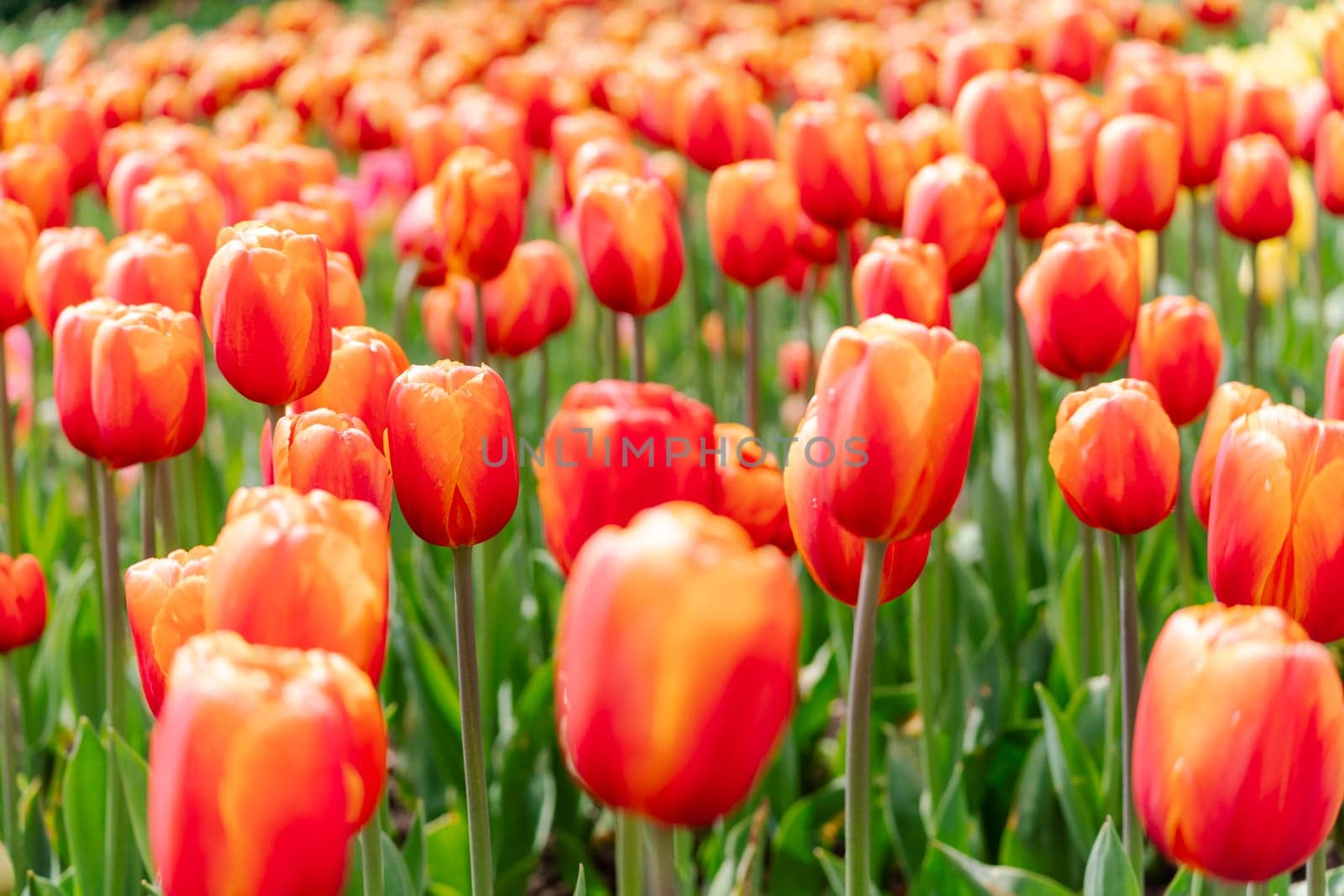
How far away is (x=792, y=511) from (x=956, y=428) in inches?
6.9

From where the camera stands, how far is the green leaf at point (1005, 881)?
145 cm

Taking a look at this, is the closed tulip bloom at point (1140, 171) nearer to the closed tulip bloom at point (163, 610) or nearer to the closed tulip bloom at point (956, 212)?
the closed tulip bloom at point (956, 212)

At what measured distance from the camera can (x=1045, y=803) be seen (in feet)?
6.19

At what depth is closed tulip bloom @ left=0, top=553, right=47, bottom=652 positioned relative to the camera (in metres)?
1.60

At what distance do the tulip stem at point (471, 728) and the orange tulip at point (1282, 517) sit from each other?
568 mm

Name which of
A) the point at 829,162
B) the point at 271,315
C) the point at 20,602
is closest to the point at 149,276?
the point at 20,602

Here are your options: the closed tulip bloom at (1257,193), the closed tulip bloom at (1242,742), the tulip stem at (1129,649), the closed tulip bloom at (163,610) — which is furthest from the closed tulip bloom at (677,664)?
the closed tulip bloom at (1257,193)

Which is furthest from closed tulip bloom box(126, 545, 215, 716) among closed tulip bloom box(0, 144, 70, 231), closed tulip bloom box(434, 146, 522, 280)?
closed tulip bloom box(0, 144, 70, 231)

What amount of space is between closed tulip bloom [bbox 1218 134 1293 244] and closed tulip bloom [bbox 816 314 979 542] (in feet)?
4.66

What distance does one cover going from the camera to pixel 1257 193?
2.22 m

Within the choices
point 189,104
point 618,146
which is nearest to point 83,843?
point 618,146

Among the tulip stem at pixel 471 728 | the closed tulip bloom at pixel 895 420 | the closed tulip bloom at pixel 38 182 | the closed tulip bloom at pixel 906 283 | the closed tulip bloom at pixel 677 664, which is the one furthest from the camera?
the closed tulip bloom at pixel 38 182

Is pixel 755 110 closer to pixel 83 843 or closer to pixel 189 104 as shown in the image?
pixel 83 843

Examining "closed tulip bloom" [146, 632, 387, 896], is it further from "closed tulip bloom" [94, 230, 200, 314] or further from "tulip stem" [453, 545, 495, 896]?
"closed tulip bloom" [94, 230, 200, 314]
